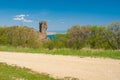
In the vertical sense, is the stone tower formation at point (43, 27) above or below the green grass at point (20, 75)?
above

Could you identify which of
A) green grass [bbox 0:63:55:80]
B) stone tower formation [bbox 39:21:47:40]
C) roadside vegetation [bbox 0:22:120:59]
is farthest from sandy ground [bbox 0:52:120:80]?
stone tower formation [bbox 39:21:47:40]

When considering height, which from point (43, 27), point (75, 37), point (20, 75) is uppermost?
point (43, 27)

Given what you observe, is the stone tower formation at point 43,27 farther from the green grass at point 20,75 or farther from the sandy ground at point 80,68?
the green grass at point 20,75

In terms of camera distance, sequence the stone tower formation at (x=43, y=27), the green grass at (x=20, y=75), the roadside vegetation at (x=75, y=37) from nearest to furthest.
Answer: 1. the green grass at (x=20, y=75)
2. the roadside vegetation at (x=75, y=37)
3. the stone tower formation at (x=43, y=27)

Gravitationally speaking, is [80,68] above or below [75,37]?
below

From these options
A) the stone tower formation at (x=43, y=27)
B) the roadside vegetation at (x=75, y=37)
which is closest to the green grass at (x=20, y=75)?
the roadside vegetation at (x=75, y=37)

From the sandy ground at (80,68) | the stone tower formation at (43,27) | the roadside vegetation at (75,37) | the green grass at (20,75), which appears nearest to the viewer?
the green grass at (20,75)

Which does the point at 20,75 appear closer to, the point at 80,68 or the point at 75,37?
the point at 80,68

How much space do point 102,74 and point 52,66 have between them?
433 centimetres

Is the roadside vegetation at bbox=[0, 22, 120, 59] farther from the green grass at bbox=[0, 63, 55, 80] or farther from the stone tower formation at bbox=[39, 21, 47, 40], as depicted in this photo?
the green grass at bbox=[0, 63, 55, 80]

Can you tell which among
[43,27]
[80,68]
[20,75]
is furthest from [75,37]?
[20,75]

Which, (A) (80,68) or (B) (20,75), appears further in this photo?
(A) (80,68)

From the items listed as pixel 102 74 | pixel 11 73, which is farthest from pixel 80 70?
pixel 11 73

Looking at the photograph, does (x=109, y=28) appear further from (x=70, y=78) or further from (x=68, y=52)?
(x=70, y=78)
